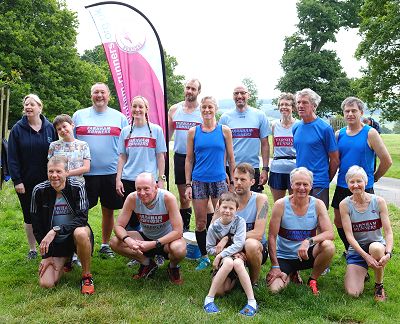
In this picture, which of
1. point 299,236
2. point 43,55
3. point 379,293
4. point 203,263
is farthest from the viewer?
point 43,55

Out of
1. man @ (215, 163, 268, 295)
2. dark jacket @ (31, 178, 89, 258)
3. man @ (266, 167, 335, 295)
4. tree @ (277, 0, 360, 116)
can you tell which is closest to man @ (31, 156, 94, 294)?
dark jacket @ (31, 178, 89, 258)

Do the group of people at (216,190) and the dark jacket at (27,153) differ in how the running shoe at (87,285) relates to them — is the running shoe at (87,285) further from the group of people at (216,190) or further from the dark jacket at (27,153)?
the dark jacket at (27,153)

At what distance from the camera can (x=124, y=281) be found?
4812 mm

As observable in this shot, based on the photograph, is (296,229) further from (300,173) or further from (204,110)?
(204,110)

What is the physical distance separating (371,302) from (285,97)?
105 inches

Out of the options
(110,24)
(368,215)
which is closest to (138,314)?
(368,215)

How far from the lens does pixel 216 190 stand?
5062mm

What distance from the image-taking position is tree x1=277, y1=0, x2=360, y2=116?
3553 cm

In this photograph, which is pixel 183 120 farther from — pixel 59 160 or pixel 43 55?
pixel 43 55

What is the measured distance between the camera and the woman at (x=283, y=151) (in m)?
5.60

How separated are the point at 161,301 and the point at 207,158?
166cm

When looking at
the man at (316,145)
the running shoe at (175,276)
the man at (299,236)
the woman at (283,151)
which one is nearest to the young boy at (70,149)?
the running shoe at (175,276)

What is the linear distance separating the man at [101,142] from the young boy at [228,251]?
164 centimetres

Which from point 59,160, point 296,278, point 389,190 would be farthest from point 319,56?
point 59,160
